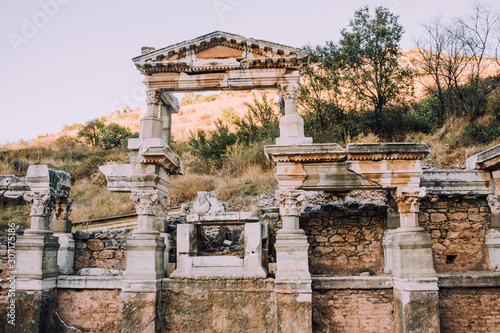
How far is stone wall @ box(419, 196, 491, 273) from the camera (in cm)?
855

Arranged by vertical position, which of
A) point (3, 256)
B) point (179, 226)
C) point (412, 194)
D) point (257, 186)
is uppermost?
point (257, 186)

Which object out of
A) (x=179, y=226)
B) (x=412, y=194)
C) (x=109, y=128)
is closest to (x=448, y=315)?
(x=412, y=194)

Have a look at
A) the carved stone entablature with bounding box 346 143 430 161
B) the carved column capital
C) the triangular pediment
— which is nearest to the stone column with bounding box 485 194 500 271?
the carved stone entablature with bounding box 346 143 430 161

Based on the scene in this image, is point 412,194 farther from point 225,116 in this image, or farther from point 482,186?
point 225,116

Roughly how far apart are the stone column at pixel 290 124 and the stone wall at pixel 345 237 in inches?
77.7

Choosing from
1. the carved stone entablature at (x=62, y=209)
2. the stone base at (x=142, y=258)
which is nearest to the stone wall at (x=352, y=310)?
the stone base at (x=142, y=258)

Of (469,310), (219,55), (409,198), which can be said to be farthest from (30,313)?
(469,310)

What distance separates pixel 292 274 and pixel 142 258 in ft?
10.1

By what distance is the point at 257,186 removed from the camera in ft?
42.5

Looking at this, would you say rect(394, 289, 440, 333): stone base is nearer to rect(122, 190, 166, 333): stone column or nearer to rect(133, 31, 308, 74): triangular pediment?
rect(122, 190, 166, 333): stone column

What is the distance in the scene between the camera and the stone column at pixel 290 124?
25.7 ft

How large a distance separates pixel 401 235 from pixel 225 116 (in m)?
24.6

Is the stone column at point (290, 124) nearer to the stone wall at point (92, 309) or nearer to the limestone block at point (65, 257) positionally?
the stone wall at point (92, 309)

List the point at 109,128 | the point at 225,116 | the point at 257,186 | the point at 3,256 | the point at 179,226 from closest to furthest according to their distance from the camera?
the point at 179,226 < the point at 3,256 < the point at 257,186 < the point at 109,128 < the point at 225,116
